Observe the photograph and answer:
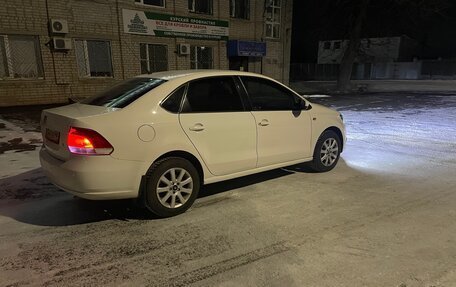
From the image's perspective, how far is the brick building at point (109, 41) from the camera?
13.3 metres

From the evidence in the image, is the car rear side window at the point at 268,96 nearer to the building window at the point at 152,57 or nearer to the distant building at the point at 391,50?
the building window at the point at 152,57

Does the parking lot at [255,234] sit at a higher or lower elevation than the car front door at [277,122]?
lower

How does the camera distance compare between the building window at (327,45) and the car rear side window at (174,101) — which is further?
the building window at (327,45)

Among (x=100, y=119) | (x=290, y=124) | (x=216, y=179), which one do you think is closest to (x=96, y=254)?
(x=100, y=119)

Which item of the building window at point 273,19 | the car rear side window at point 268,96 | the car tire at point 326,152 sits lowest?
the car tire at point 326,152

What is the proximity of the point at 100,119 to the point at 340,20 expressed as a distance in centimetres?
2732

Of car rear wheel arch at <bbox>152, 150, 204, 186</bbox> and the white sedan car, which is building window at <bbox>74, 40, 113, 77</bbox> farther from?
car rear wheel arch at <bbox>152, 150, 204, 186</bbox>

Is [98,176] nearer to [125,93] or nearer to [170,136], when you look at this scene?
[170,136]

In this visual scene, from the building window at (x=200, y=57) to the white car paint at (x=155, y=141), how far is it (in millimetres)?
14009

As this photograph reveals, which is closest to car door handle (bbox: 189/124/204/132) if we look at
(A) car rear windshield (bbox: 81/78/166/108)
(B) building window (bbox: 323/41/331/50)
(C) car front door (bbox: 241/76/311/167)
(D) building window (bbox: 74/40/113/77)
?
(A) car rear windshield (bbox: 81/78/166/108)

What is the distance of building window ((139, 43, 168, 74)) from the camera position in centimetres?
1648

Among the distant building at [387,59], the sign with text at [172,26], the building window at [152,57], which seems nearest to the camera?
the sign with text at [172,26]

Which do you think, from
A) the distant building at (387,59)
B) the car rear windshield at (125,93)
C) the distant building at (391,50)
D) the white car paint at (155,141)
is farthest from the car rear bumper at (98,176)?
the distant building at (391,50)

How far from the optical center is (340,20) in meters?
27.2
